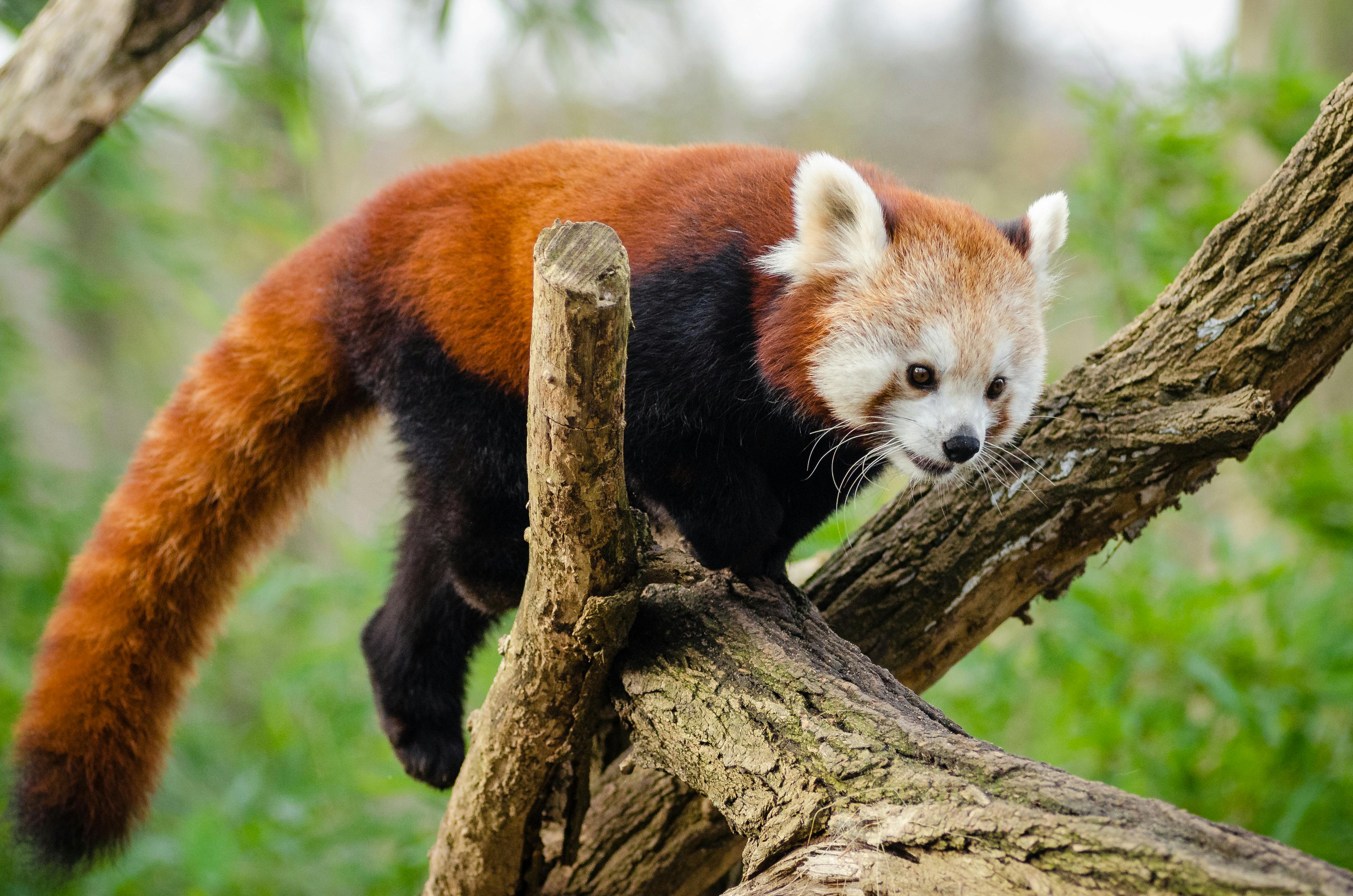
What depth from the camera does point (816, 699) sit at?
5.45 feet

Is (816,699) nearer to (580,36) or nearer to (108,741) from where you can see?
(108,741)

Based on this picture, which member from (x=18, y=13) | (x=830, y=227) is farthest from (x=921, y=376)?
(x=18, y=13)

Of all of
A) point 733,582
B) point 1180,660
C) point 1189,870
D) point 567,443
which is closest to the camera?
point 1189,870

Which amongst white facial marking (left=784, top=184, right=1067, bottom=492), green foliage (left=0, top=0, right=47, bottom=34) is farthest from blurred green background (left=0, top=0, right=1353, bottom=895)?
white facial marking (left=784, top=184, right=1067, bottom=492)

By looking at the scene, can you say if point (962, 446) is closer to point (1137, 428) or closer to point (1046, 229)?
point (1137, 428)

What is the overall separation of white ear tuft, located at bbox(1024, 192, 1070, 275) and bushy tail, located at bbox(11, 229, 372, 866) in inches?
66.4

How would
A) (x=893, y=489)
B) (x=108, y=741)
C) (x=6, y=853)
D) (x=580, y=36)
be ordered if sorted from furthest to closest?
(x=580, y=36) < (x=893, y=489) < (x=6, y=853) < (x=108, y=741)

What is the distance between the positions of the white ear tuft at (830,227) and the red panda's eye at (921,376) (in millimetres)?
232

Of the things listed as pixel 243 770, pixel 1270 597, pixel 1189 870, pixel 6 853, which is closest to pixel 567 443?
pixel 1189 870

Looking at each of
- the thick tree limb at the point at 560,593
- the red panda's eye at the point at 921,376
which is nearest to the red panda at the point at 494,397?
the red panda's eye at the point at 921,376

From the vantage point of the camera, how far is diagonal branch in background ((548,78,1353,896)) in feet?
6.89

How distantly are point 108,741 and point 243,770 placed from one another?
220 centimetres

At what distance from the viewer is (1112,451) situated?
2.25m

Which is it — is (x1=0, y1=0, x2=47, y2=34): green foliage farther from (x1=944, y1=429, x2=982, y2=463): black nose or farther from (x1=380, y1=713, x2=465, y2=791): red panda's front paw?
(x1=944, y1=429, x2=982, y2=463): black nose
